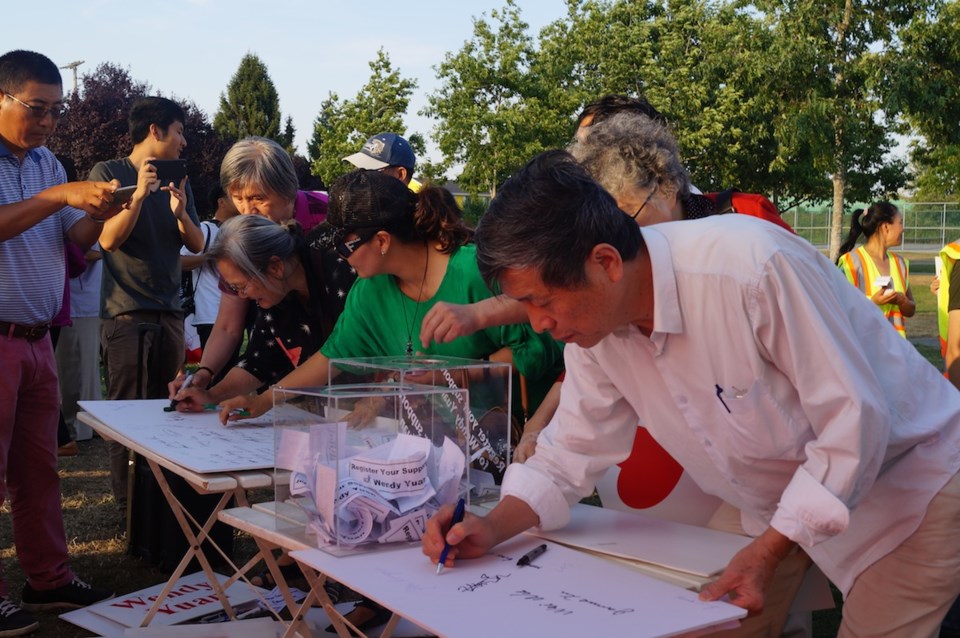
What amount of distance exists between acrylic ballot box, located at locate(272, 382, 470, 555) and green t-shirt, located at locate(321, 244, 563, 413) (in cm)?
60

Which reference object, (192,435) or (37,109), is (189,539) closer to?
(192,435)

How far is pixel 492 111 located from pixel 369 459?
93.5 feet

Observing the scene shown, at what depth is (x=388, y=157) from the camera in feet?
16.2

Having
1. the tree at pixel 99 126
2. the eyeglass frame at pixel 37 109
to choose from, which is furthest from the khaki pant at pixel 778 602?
the tree at pixel 99 126

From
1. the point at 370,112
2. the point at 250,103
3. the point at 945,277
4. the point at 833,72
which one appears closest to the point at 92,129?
the point at 370,112

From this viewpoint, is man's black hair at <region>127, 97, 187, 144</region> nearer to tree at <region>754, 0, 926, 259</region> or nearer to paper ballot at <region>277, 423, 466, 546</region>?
paper ballot at <region>277, 423, 466, 546</region>

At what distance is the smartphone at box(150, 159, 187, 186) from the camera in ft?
13.7

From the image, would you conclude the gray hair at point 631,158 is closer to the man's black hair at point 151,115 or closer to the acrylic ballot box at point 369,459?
the acrylic ballot box at point 369,459

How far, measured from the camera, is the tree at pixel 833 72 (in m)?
22.1

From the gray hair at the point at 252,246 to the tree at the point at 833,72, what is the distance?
20.6 m

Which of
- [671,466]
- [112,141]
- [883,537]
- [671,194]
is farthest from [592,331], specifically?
[112,141]

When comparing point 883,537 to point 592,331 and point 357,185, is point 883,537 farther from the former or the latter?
point 357,185

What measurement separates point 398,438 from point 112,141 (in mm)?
21044

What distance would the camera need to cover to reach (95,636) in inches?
143
